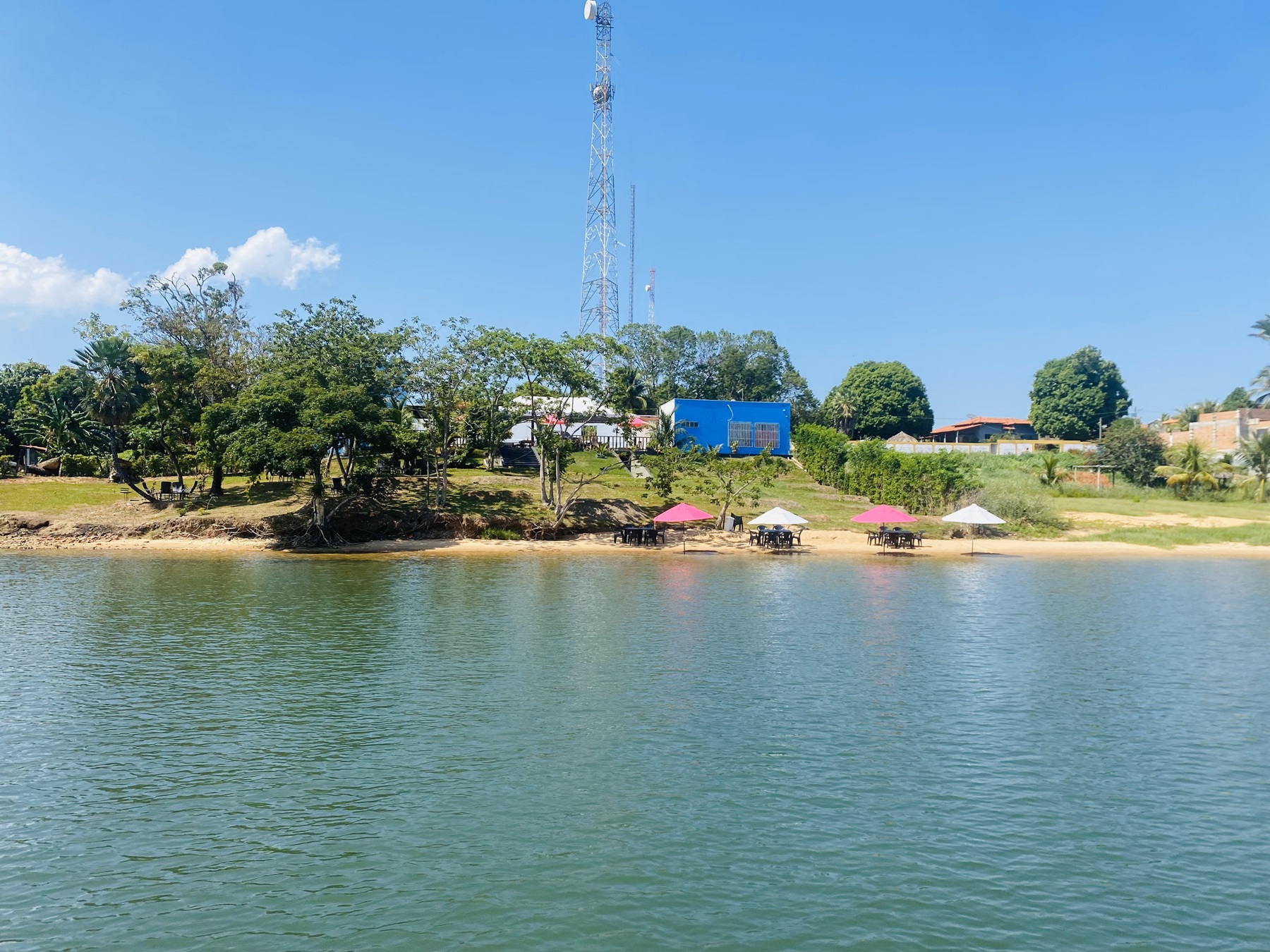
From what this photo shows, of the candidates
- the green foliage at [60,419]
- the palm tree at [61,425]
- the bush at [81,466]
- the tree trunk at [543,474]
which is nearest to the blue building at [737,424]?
the tree trunk at [543,474]

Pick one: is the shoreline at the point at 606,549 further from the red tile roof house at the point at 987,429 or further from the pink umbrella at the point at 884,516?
the red tile roof house at the point at 987,429

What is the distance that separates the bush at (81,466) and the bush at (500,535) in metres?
33.0

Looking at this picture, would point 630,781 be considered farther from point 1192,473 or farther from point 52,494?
point 1192,473

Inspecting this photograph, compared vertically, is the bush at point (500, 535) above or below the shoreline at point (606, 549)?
above

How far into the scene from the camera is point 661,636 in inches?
1048

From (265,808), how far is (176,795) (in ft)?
5.81

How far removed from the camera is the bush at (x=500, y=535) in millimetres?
51625

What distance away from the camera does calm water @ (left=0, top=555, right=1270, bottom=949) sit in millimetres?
10734

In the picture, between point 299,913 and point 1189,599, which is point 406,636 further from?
point 1189,599

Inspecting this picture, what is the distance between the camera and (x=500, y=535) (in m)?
51.7

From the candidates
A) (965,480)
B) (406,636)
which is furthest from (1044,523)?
(406,636)

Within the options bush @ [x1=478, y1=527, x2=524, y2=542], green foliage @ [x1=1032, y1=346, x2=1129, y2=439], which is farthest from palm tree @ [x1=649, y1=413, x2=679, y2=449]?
green foliage @ [x1=1032, y1=346, x2=1129, y2=439]

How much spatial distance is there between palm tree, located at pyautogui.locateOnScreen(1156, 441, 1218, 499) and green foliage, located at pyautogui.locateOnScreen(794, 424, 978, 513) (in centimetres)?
2170

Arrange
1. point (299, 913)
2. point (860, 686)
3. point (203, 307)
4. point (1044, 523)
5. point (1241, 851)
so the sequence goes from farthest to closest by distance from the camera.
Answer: point (203, 307), point (1044, 523), point (860, 686), point (1241, 851), point (299, 913)
